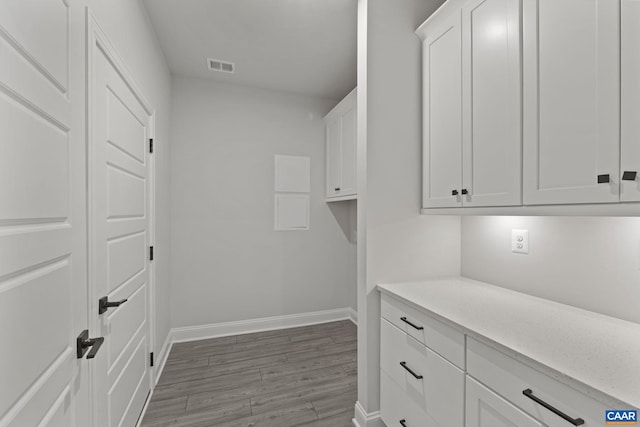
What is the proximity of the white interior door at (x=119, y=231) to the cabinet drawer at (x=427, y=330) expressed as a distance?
1439 millimetres

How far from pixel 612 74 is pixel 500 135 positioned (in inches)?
16.5

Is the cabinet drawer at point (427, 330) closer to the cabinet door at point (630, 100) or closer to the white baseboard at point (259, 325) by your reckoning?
the cabinet door at point (630, 100)

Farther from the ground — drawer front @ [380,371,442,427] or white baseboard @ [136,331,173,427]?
drawer front @ [380,371,442,427]

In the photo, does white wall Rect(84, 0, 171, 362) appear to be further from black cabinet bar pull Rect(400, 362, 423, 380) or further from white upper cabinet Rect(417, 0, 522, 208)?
black cabinet bar pull Rect(400, 362, 423, 380)

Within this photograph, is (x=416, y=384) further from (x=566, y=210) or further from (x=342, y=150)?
(x=342, y=150)

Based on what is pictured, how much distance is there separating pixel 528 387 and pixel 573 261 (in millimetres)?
739

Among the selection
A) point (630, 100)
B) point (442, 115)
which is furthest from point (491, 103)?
point (630, 100)

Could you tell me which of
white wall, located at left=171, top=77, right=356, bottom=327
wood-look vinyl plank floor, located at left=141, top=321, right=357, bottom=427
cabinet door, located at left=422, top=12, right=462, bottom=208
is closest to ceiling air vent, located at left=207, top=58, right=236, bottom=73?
white wall, located at left=171, top=77, right=356, bottom=327

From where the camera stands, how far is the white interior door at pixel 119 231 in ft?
4.06

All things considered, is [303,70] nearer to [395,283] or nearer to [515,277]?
[395,283]

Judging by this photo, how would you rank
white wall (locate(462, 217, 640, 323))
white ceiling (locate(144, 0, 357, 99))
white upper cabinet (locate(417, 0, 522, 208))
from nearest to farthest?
1. white wall (locate(462, 217, 640, 323))
2. white upper cabinet (locate(417, 0, 522, 208))
3. white ceiling (locate(144, 0, 357, 99))

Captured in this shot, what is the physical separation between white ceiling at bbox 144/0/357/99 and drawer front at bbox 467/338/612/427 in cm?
228

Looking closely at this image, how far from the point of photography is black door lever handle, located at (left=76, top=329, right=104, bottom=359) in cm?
104

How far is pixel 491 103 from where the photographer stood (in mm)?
1345
